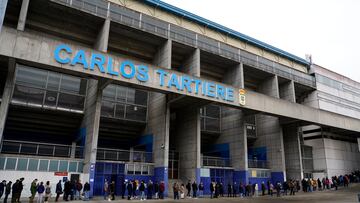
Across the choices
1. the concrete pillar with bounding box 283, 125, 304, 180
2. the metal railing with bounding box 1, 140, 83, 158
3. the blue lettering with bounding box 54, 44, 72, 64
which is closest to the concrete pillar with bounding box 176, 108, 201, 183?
the metal railing with bounding box 1, 140, 83, 158

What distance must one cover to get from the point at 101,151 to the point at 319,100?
35.3 m

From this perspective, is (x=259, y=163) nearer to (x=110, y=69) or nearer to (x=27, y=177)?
(x=110, y=69)

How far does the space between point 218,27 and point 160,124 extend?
53.0 ft

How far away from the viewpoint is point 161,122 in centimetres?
2934

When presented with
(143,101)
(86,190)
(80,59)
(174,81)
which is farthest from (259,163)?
(80,59)

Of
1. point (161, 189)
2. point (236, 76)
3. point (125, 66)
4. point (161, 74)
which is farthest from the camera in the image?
point (236, 76)

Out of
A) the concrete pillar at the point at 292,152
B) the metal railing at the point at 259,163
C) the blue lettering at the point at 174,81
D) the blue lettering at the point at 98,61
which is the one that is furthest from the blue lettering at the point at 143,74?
the concrete pillar at the point at 292,152

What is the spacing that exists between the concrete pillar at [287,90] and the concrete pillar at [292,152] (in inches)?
174

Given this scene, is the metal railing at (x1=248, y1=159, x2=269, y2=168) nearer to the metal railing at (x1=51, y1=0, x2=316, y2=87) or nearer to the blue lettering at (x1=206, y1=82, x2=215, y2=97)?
the metal railing at (x1=51, y1=0, x2=316, y2=87)

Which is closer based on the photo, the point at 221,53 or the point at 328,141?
the point at 221,53

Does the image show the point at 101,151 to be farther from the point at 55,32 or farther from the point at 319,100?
the point at 319,100

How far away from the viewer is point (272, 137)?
3838 cm

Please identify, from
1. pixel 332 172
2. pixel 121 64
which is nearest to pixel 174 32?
pixel 121 64

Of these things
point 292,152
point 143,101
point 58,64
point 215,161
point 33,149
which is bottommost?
point 215,161
